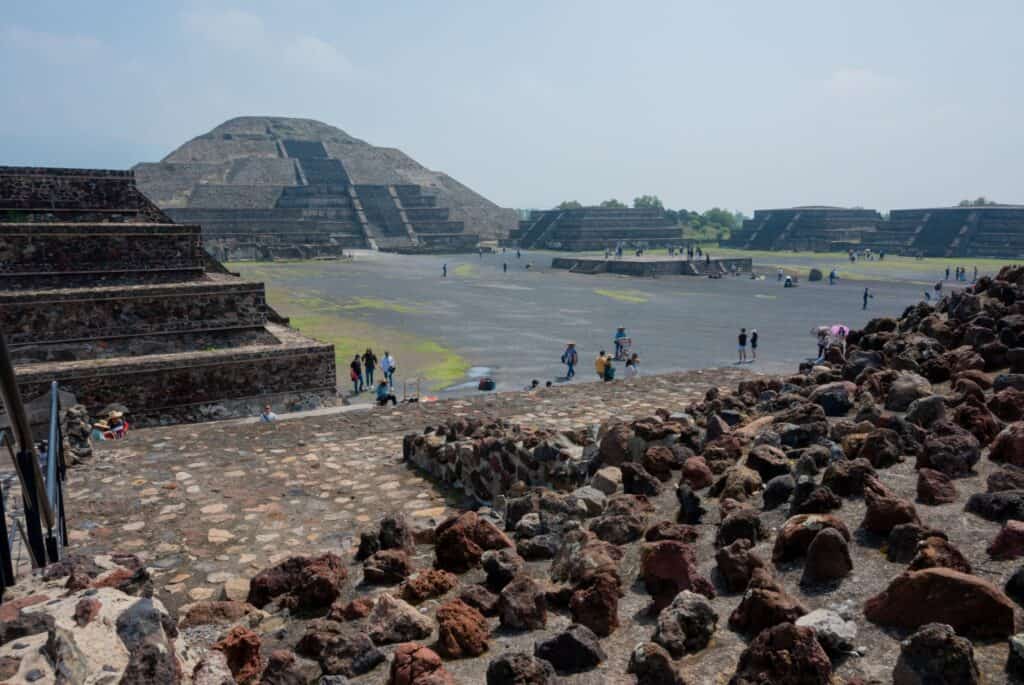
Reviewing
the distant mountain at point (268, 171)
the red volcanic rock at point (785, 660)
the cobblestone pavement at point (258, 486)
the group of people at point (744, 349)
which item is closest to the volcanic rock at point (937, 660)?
the red volcanic rock at point (785, 660)

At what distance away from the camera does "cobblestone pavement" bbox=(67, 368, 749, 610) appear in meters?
5.98

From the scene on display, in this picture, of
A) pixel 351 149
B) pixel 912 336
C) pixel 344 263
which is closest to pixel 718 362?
pixel 912 336

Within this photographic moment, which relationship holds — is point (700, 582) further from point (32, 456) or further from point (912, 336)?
point (912, 336)

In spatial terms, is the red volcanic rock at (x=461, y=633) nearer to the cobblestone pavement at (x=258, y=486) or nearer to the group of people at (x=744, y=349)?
the cobblestone pavement at (x=258, y=486)

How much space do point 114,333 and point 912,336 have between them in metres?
13.0

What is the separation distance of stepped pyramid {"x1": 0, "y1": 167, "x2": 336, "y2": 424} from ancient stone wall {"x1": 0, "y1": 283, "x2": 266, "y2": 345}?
0.06ft

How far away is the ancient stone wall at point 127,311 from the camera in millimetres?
13023

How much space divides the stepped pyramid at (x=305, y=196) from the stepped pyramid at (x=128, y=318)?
1622 inches

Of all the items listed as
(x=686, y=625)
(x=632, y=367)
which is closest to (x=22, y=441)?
(x=686, y=625)

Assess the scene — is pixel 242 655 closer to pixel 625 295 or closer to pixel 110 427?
pixel 110 427

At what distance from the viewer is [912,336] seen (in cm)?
820

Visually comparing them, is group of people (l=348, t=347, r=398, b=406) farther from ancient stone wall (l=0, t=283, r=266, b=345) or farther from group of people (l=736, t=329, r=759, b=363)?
group of people (l=736, t=329, r=759, b=363)

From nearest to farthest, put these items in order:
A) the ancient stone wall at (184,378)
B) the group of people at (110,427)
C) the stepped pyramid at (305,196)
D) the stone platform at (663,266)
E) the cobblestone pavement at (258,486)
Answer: the cobblestone pavement at (258,486) < the group of people at (110,427) < the ancient stone wall at (184,378) < the stone platform at (663,266) < the stepped pyramid at (305,196)

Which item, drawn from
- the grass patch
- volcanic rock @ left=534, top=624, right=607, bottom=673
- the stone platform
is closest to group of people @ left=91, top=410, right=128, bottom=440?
volcanic rock @ left=534, top=624, right=607, bottom=673
